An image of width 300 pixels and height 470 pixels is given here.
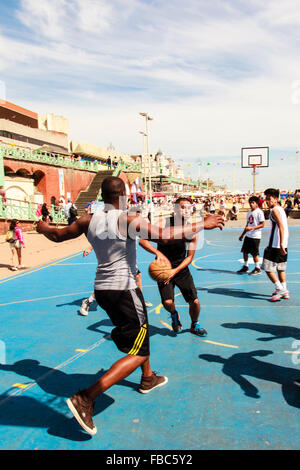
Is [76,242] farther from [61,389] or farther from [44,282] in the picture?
[61,389]

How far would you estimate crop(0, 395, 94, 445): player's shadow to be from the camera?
10.5 feet

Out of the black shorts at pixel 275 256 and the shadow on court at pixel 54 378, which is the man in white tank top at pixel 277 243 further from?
the shadow on court at pixel 54 378

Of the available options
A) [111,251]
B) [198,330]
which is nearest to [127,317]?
[111,251]

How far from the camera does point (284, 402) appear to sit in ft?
11.4

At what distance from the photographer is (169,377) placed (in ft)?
13.4

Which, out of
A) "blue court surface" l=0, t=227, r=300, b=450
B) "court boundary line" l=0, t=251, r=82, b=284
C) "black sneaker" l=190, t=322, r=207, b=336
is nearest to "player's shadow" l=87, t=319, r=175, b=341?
"blue court surface" l=0, t=227, r=300, b=450

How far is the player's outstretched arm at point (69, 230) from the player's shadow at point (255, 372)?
2.36 metres

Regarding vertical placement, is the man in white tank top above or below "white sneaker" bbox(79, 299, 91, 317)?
above

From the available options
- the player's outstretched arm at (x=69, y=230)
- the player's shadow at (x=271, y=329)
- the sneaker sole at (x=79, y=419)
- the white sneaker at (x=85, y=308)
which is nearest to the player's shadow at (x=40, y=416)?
the sneaker sole at (x=79, y=419)

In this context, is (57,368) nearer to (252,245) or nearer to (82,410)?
(82,410)

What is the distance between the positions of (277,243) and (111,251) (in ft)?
14.9

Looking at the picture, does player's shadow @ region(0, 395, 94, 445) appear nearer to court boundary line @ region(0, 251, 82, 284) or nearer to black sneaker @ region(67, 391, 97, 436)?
black sneaker @ region(67, 391, 97, 436)

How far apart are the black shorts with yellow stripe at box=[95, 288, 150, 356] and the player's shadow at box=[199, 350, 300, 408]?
1.35 metres

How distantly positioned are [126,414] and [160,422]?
0.36m
